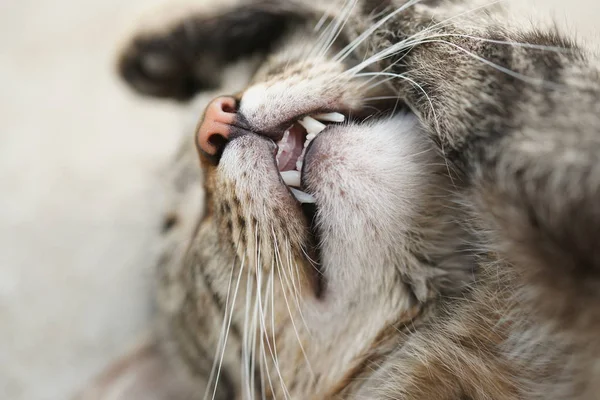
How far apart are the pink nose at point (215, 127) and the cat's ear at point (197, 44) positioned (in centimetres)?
34

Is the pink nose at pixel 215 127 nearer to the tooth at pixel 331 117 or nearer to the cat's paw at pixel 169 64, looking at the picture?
the tooth at pixel 331 117

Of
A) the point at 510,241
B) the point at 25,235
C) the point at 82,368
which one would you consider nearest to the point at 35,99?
the point at 25,235

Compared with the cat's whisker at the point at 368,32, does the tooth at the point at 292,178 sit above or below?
below

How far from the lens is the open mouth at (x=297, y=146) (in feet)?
2.65

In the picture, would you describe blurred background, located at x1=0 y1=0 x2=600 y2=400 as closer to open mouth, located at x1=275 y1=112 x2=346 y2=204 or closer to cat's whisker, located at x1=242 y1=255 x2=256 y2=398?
cat's whisker, located at x1=242 y1=255 x2=256 y2=398

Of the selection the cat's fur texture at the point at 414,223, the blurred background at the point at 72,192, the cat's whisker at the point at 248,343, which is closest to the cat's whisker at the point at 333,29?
the cat's fur texture at the point at 414,223

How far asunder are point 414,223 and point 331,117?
179 mm

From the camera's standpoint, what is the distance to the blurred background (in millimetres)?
1282

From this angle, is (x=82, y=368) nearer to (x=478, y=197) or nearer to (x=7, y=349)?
(x=7, y=349)

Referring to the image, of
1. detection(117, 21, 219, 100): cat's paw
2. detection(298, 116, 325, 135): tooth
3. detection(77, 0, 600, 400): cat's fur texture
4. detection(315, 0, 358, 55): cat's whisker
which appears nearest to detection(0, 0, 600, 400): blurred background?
detection(117, 21, 219, 100): cat's paw

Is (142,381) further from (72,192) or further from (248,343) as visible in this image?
(72,192)

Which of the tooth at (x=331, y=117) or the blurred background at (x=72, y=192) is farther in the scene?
the blurred background at (x=72, y=192)

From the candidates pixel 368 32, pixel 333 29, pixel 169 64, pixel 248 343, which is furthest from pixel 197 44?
pixel 248 343

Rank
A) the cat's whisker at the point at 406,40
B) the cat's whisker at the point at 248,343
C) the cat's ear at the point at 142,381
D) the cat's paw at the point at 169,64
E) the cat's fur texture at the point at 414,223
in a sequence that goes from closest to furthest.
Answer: the cat's fur texture at the point at 414,223
the cat's whisker at the point at 406,40
the cat's whisker at the point at 248,343
the cat's ear at the point at 142,381
the cat's paw at the point at 169,64
